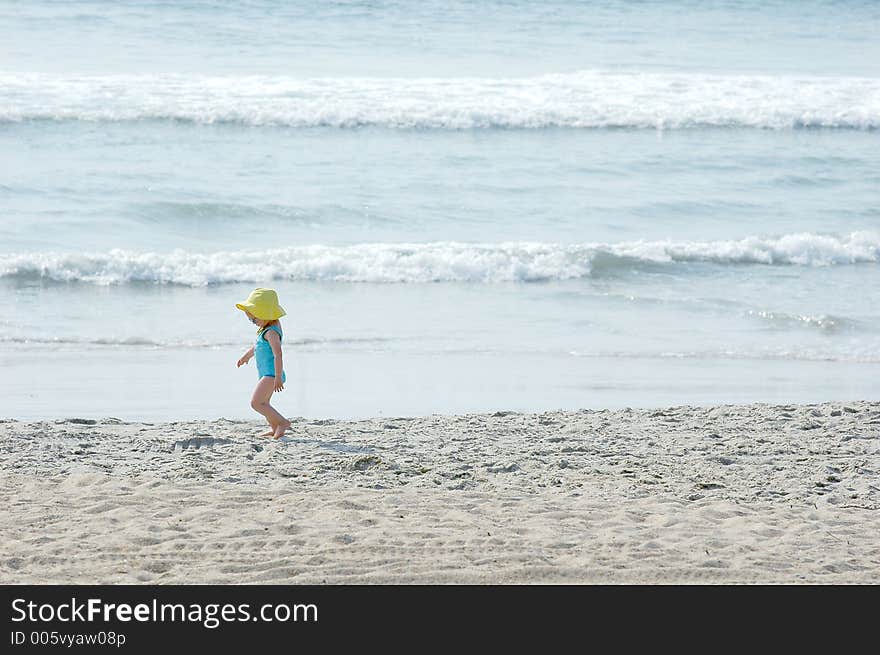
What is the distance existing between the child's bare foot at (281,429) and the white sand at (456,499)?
0.13 metres

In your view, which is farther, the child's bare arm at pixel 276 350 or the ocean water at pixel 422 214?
the ocean water at pixel 422 214

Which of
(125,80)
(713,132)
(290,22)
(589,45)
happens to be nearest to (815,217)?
(713,132)

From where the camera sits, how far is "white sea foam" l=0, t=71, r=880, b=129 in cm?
2152

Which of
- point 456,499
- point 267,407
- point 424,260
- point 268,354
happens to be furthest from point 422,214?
point 456,499

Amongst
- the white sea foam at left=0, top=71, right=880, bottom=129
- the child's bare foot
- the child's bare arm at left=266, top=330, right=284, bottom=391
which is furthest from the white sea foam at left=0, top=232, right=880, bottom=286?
the white sea foam at left=0, top=71, right=880, bottom=129

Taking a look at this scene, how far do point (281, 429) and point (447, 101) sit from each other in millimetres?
17359

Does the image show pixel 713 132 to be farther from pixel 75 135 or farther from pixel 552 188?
pixel 75 135

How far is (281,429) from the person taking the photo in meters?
6.85

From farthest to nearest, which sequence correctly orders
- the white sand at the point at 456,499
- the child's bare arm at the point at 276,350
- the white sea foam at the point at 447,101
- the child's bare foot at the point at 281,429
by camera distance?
the white sea foam at the point at 447,101, the child's bare arm at the point at 276,350, the child's bare foot at the point at 281,429, the white sand at the point at 456,499

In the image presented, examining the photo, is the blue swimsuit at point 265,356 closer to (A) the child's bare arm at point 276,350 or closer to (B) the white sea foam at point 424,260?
(A) the child's bare arm at point 276,350

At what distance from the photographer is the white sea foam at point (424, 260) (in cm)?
1194

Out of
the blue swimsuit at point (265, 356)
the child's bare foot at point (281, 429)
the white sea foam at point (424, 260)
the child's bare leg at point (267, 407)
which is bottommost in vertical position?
the child's bare foot at point (281, 429)

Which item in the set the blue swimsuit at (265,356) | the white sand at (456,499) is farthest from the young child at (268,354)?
the white sand at (456,499)
